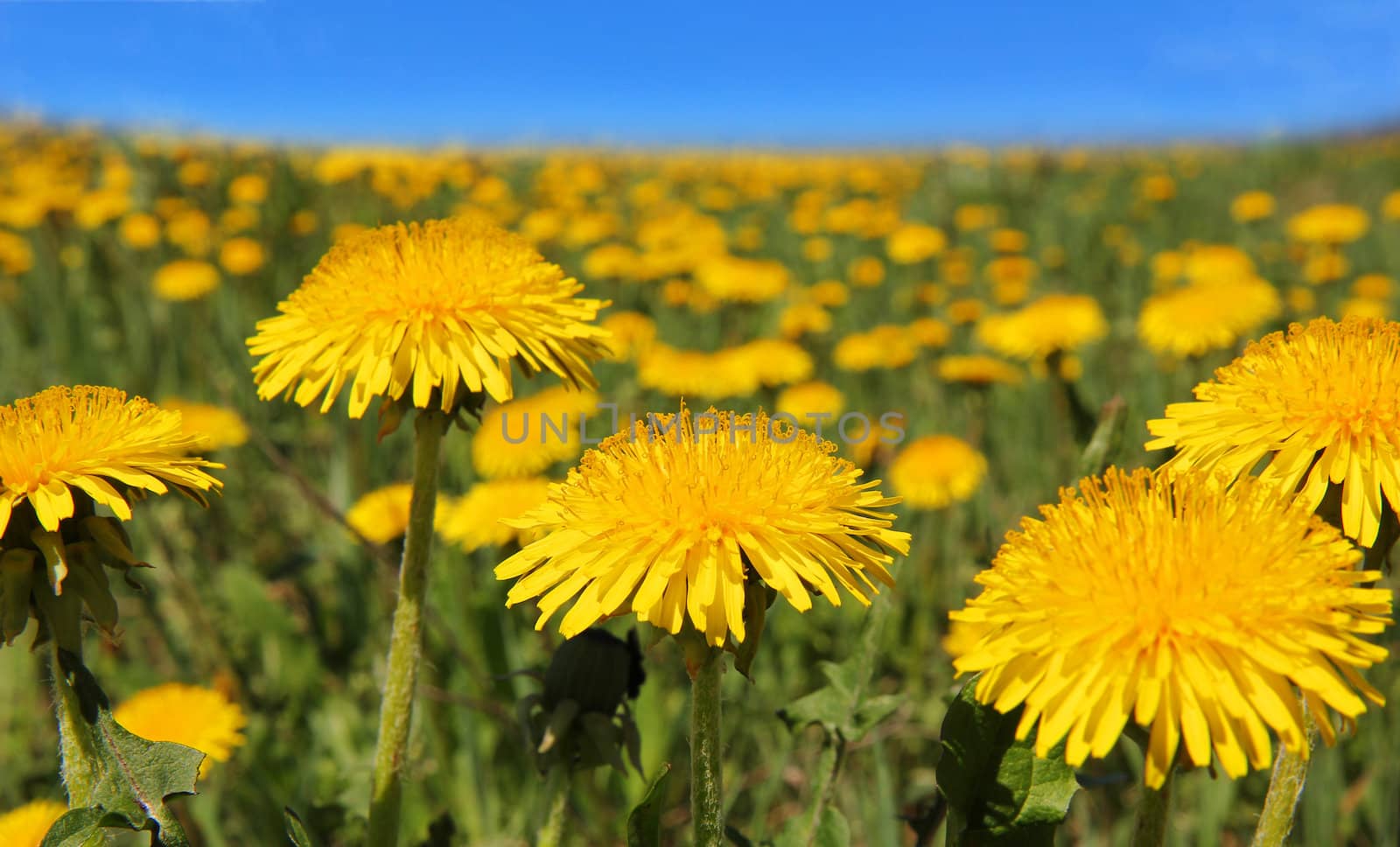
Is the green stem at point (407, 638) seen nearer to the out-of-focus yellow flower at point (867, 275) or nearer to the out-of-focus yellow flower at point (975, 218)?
the out-of-focus yellow flower at point (867, 275)

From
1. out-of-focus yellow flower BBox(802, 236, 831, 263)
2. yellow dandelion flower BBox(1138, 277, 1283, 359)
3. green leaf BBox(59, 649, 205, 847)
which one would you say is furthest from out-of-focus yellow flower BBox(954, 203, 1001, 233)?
green leaf BBox(59, 649, 205, 847)

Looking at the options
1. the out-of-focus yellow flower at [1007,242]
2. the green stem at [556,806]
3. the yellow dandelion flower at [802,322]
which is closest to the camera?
the green stem at [556,806]

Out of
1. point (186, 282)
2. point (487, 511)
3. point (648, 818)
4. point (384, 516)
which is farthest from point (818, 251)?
point (648, 818)

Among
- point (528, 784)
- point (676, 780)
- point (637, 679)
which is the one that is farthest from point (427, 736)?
point (637, 679)

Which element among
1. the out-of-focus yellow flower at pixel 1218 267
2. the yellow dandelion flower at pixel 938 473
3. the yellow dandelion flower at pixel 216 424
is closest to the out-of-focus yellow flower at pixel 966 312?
the out-of-focus yellow flower at pixel 1218 267

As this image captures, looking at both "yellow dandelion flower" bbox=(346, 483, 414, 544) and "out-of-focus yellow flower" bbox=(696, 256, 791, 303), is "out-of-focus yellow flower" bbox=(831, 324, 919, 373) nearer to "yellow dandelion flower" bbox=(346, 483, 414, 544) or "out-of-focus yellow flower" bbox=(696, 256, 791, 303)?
"out-of-focus yellow flower" bbox=(696, 256, 791, 303)

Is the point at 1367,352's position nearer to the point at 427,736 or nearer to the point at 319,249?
the point at 427,736
